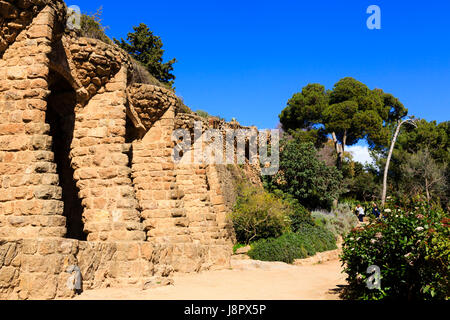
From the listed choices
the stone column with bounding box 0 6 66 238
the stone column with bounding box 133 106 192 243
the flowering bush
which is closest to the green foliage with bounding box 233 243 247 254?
the stone column with bounding box 133 106 192 243

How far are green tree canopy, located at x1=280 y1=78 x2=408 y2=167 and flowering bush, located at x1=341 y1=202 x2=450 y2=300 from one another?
22890mm

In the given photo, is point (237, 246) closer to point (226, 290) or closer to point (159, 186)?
point (159, 186)

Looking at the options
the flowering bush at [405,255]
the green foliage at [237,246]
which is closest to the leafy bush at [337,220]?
the green foliage at [237,246]

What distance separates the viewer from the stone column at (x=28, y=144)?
5832mm

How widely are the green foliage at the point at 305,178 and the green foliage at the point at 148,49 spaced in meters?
8.61

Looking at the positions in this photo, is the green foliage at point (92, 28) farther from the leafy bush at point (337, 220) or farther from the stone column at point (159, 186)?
the leafy bush at point (337, 220)

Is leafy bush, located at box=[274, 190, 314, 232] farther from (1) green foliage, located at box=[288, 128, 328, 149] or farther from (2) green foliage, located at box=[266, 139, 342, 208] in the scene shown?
(1) green foliage, located at box=[288, 128, 328, 149]

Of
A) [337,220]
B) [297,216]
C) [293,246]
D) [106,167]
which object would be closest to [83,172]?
[106,167]

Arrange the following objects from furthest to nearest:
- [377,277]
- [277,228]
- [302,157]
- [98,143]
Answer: [302,157] → [277,228] → [98,143] → [377,277]

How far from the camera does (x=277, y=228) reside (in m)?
16.1

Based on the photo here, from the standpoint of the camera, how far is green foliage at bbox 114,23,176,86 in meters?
24.4
